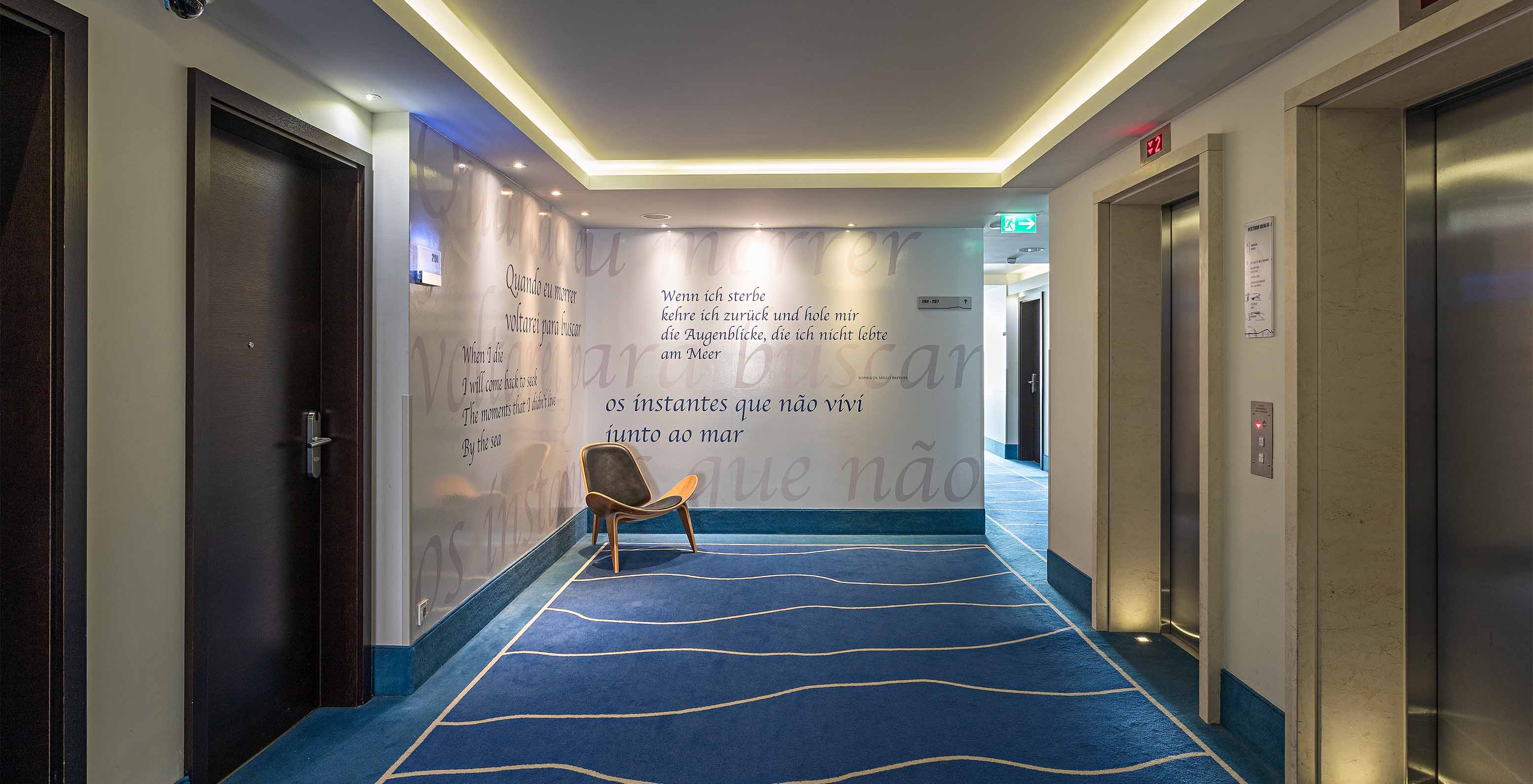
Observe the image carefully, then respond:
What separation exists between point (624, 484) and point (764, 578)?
1577 millimetres

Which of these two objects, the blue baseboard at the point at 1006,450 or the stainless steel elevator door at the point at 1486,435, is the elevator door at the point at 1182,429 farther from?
the blue baseboard at the point at 1006,450

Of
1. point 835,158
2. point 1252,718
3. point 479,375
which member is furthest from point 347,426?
point 1252,718

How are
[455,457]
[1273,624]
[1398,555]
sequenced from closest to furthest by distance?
[1398,555] → [1273,624] → [455,457]

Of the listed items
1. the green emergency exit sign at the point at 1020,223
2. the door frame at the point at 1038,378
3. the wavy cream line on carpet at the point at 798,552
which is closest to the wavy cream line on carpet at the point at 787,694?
the wavy cream line on carpet at the point at 798,552

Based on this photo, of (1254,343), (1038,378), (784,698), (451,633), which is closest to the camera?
(1254,343)

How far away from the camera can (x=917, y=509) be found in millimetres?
5969

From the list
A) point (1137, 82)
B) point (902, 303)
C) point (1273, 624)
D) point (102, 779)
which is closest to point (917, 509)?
point (902, 303)

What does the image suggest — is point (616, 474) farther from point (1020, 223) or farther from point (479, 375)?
point (1020, 223)

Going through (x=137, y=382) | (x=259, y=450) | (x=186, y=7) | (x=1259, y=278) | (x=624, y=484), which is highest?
(x=186, y=7)

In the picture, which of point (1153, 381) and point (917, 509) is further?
point (917, 509)

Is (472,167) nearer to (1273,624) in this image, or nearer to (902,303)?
(902,303)

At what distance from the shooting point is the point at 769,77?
10.5 feet

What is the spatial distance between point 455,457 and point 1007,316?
877cm

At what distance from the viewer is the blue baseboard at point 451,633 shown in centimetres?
307
